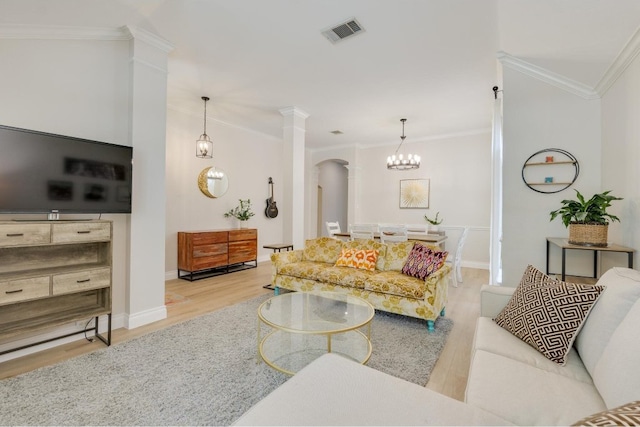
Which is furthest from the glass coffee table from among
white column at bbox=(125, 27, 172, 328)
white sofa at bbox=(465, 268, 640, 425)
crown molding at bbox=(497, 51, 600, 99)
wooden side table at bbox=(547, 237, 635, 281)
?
crown molding at bbox=(497, 51, 600, 99)

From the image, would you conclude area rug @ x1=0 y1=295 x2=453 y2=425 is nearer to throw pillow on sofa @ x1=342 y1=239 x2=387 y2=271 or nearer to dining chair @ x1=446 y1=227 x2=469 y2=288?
throw pillow on sofa @ x1=342 y1=239 x2=387 y2=271

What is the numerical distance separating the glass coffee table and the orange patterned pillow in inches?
34.0

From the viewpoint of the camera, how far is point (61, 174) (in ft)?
7.55

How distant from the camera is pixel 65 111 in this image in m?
2.53

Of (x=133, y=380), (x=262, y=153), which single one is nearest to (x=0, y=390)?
(x=133, y=380)

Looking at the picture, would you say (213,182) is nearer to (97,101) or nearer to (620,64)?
(97,101)

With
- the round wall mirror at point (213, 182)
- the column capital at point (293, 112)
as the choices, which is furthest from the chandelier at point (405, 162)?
the round wall mirror at point (213, 182)

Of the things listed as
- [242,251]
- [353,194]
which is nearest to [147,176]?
[242,251]

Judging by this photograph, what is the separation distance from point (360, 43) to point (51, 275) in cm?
330

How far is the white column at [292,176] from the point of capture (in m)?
4.71

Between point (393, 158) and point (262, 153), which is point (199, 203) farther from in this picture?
point (393, 158)

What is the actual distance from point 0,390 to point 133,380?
764mm

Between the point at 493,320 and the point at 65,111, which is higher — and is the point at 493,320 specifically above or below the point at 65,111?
below

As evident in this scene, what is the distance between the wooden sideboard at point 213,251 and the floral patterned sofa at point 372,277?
5.16 ft
